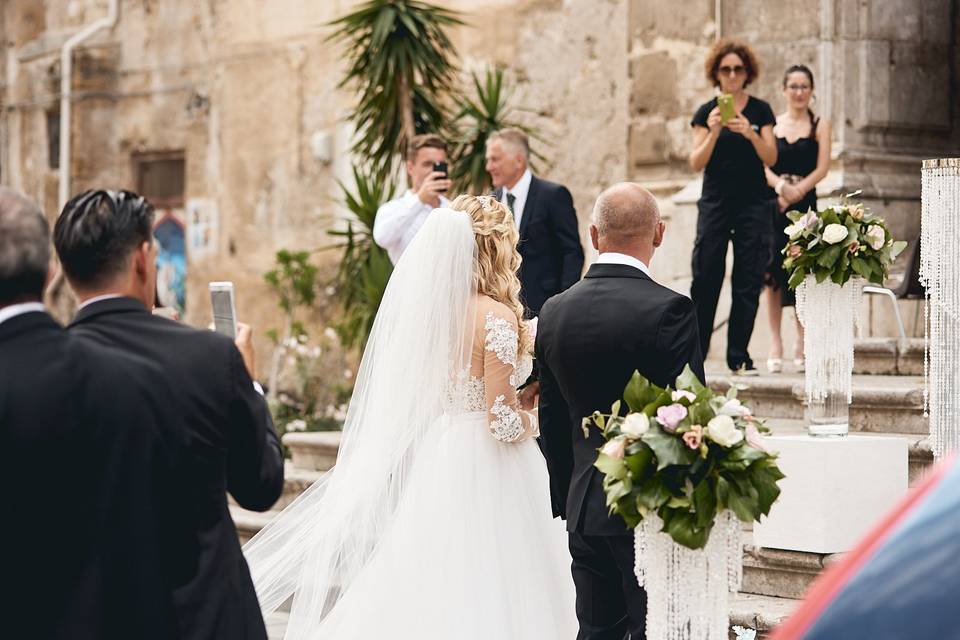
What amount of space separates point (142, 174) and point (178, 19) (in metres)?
1.80

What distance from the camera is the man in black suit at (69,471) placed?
9.44 ft

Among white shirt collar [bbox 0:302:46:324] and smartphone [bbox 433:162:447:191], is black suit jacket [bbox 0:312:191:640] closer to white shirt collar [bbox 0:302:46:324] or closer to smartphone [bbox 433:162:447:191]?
white shirt collar [bbox 0:302:46:324]

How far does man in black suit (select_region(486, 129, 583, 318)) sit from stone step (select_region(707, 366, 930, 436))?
1.04 meters

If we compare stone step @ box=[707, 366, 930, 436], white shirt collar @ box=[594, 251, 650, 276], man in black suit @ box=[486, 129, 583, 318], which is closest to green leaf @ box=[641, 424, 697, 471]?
white shirt collar @ box=[594, 251, 650, 276]

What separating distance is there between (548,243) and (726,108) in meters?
1.18

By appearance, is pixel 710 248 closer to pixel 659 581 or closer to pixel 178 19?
pixel 659 581

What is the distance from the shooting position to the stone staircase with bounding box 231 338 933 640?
20.1ft

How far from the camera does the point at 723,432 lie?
390 centimetres

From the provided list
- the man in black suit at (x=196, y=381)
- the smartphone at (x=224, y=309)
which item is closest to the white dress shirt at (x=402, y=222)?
the smartphone at (x=224, y=309)

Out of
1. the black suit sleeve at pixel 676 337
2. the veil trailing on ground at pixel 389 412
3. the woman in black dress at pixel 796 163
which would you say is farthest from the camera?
the woman in black dress at pixel 796 163

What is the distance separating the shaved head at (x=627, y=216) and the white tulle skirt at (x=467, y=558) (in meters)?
1.25

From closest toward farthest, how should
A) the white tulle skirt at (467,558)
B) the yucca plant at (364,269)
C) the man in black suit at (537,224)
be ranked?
the white tulle skirt at (467,558)
the man in black suit at (537,224)
the yucca plant at (364,269)

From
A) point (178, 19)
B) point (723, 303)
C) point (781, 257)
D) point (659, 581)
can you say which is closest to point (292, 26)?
point (178, 19)

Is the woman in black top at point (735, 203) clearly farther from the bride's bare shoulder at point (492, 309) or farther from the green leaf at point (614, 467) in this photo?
the green leaf at point (614, 467)
